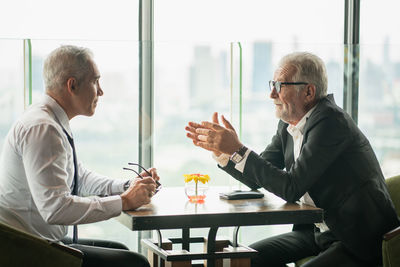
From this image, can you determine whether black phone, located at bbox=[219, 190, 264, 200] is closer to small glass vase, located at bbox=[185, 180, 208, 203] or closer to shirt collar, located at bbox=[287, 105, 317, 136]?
small glass vase, located at bbox=[185, 180, 208, 203]

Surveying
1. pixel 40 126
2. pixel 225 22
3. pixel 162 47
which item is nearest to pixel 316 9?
pixel 225 22

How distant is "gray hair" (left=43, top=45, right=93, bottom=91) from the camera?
2.39 metres

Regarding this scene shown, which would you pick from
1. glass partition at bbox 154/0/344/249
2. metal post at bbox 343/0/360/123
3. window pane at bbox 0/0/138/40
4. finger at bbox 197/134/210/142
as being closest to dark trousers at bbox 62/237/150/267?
finger at bbox 197/134/210/142

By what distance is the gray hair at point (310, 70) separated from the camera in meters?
2.73

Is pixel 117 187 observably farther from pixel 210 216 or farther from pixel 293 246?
pixel 293 246

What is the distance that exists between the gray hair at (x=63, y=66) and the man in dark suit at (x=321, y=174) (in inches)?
22.7

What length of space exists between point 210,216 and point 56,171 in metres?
0.59

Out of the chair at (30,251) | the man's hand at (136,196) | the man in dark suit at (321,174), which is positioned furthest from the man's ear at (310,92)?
the chair at (30,251)

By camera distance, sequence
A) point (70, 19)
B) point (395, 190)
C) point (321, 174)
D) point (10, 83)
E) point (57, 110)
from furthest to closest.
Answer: point (70, 19) < point (10, 83) < point (395, 190) < point (321, 174) < point (57, 110)

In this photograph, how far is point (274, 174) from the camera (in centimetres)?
250

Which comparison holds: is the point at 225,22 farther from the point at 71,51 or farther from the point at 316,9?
the point at 71,51

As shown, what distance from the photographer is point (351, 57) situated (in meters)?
3.97

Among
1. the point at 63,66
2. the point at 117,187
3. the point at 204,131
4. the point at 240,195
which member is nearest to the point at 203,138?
the point at 204,131

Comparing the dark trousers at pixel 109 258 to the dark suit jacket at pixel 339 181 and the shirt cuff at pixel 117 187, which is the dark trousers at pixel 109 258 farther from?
the dark suit jacket at pixel 339 181
